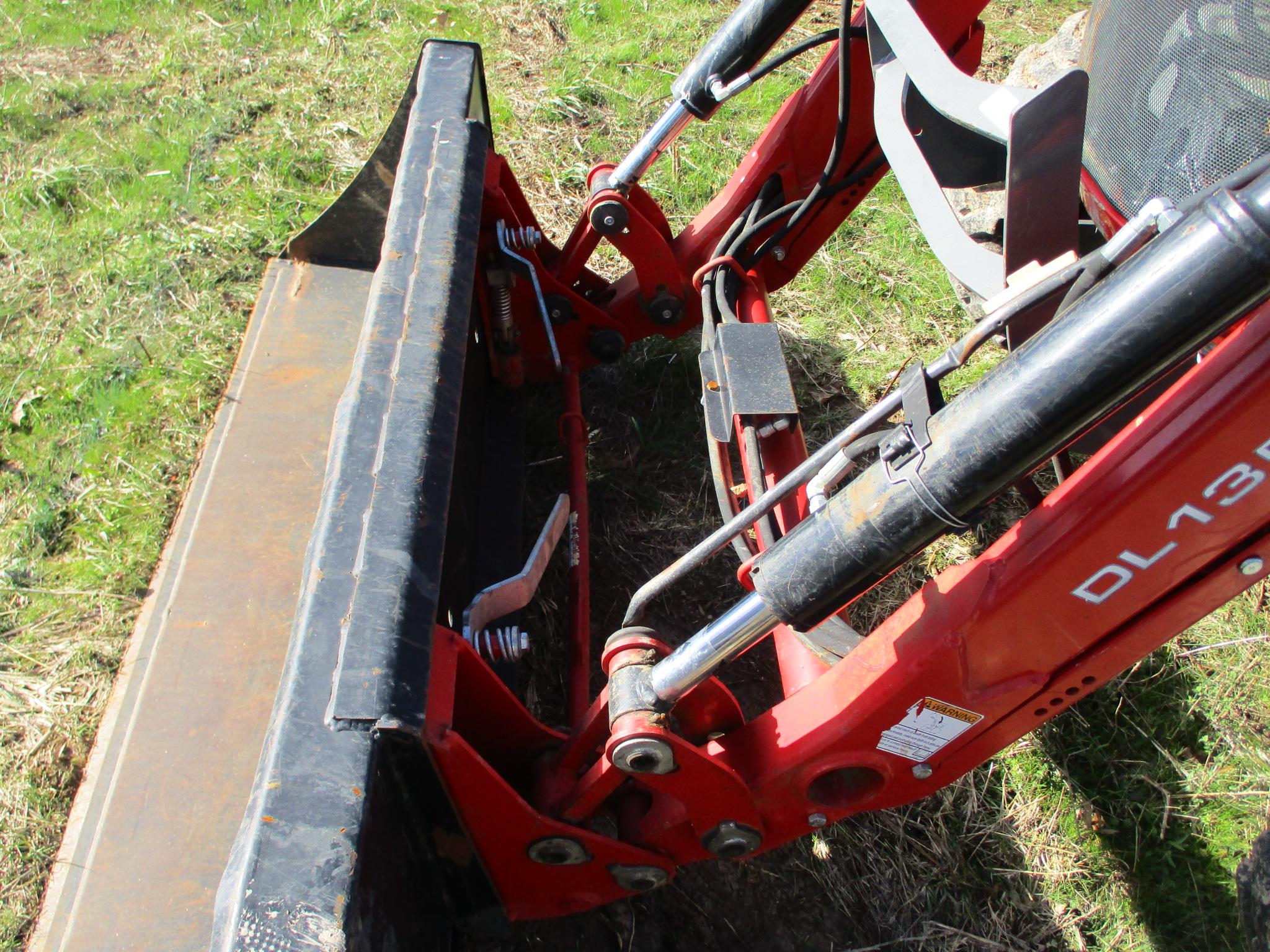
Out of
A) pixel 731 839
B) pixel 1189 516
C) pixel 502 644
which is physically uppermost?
pixel 502 644

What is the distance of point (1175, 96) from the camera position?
Answer: 1.73 metres

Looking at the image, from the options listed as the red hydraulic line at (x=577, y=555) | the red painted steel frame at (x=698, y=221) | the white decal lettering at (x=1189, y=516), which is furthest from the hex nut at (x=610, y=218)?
the white decal lettering at (x=1189, y=516)

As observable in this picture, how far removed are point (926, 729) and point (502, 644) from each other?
0.83 metres

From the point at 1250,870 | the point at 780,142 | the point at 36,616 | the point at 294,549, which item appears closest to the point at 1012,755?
the point at 1250,870

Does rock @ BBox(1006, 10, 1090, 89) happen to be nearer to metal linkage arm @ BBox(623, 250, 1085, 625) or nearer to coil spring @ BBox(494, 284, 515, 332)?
coil spring @ BBox(494, 284, 515, 332)

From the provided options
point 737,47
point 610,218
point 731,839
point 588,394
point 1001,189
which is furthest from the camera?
point 588,394

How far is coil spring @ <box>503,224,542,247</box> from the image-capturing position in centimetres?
245

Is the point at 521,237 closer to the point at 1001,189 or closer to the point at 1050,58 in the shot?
the point at 1001,189

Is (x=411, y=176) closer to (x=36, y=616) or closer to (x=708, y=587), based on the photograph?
(x=708, y=587)

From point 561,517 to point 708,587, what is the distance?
23.4 inches

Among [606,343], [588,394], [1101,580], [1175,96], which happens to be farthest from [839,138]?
[1101,580]

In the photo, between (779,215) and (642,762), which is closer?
(642,762)

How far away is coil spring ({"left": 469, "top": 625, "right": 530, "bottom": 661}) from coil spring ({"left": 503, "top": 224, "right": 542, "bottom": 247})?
1.07 meters

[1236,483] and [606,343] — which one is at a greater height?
[606,343]
